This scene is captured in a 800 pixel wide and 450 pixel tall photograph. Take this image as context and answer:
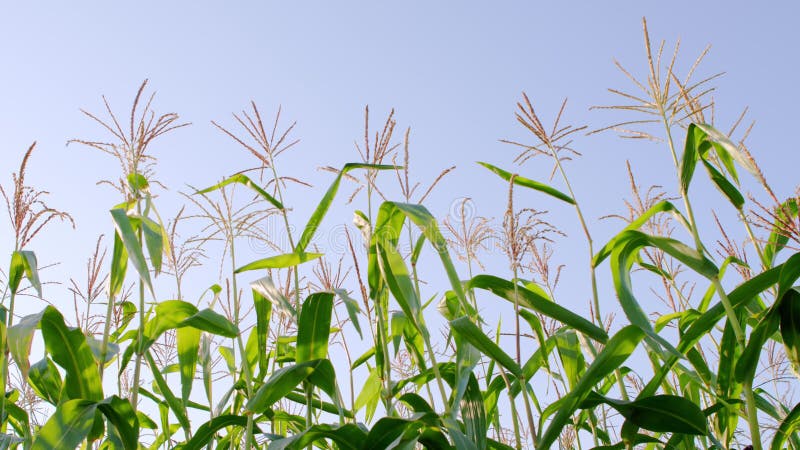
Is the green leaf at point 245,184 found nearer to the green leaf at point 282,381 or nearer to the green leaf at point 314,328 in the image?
the green leaf at point 314,328

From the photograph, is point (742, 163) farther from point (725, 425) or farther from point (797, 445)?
point (797, 445)

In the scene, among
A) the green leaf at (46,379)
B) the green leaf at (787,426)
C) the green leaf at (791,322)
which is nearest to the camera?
the green leaf at (791,322)

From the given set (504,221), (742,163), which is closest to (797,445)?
(742,163)

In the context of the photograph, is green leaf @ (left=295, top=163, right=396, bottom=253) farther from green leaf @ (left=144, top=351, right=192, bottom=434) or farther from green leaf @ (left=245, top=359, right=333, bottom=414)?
green leaf @ (left=144, top=351, right=192, bottom=434)

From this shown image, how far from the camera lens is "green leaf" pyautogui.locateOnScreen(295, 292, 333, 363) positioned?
7.44ft

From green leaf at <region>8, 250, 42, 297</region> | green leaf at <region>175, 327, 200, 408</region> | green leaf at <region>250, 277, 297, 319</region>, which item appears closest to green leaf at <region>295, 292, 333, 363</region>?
green leaf at <region>250, 277, 297, 319</region>

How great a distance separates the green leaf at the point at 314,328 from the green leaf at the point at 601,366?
32.3 inches

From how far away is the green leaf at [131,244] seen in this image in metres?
2.04

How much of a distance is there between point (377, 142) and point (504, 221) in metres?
0.60

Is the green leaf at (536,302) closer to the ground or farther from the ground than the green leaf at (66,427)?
farther from the ground

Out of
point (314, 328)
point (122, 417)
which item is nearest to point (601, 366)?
point (314, 328)

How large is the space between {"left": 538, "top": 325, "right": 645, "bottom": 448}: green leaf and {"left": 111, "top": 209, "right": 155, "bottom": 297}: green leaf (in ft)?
4.29

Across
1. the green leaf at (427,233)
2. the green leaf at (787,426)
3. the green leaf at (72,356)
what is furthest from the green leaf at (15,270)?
the green leaf at (787,426)

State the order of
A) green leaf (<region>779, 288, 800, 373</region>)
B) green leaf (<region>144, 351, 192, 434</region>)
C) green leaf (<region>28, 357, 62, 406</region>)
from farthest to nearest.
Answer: green leaf (<region>28, 357, 62, 406</region>), green leaf (<region>144, 351, 192, 434</region>), green leaf (<region>779, 288, 800, 373</region>)
